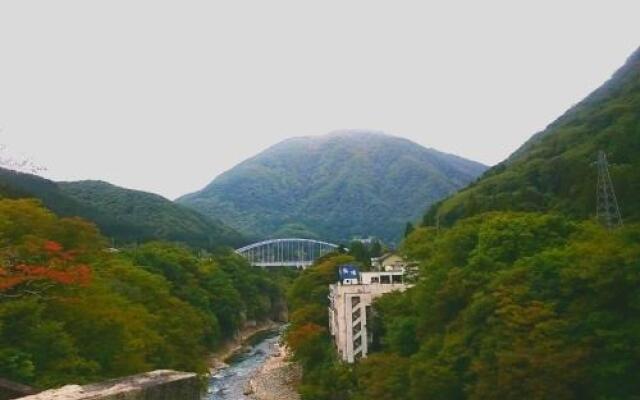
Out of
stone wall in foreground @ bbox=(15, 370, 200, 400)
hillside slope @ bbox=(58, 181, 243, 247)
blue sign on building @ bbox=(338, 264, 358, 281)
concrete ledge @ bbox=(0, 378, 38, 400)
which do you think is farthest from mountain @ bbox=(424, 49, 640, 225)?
hillside slope @ bbox=(58, 181, 243, 247)

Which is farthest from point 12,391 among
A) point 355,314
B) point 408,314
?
point 355,314

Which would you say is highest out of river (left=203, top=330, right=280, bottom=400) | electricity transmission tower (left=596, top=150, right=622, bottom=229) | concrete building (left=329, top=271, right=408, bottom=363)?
electricity transmission tower (left=596, top=150, right=622, bottom=229)

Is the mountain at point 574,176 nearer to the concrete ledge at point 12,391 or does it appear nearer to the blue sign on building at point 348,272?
the blue sign on building at point 348,272

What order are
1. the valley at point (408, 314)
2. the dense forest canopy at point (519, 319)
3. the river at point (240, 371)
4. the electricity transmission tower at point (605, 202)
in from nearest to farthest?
the dense forest canopy at point (519, 319) < the valley at point (408, 314) < the electricity transmission tower at point (605, 202) < the river at point (240, 371)

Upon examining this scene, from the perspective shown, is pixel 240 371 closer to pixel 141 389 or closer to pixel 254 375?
pixel 254 375

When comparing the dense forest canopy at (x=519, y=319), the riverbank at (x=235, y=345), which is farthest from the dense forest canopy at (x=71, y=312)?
the riverbank at (x=235, y=345)

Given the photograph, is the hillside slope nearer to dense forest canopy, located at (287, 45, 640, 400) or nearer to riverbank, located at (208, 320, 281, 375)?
riverbank, located at (208, 320, 281, 375)
